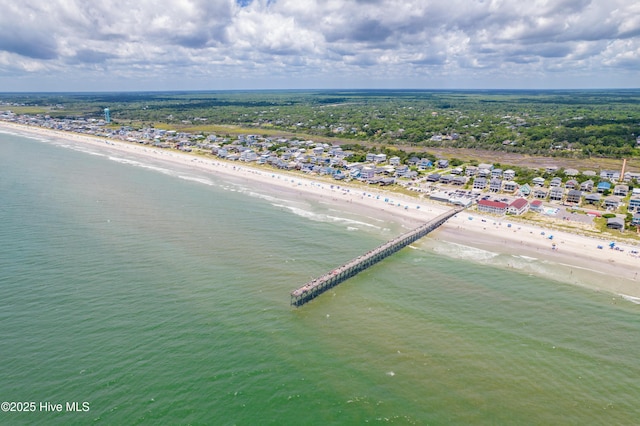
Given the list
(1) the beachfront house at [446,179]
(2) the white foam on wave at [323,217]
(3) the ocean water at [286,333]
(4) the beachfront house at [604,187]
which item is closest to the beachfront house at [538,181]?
(4) the beachfront house at [604,187]

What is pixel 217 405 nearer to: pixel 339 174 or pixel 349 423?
pixel 349 423

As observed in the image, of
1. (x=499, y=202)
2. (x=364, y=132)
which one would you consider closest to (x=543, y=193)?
(x=499, y=202)

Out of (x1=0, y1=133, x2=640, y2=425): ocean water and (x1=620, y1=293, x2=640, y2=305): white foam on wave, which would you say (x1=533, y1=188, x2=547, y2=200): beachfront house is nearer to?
(x1=0, y1=133, x2=640, y2=425): ocean water

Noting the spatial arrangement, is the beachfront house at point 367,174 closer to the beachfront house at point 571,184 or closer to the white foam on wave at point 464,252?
the white foam on wave at point 464,252

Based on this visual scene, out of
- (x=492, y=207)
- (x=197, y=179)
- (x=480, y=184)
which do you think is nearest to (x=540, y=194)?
(x=480, y=184)

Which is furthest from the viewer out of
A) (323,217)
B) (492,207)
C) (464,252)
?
(492,207)

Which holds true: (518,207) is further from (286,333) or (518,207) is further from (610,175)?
(286,333)
